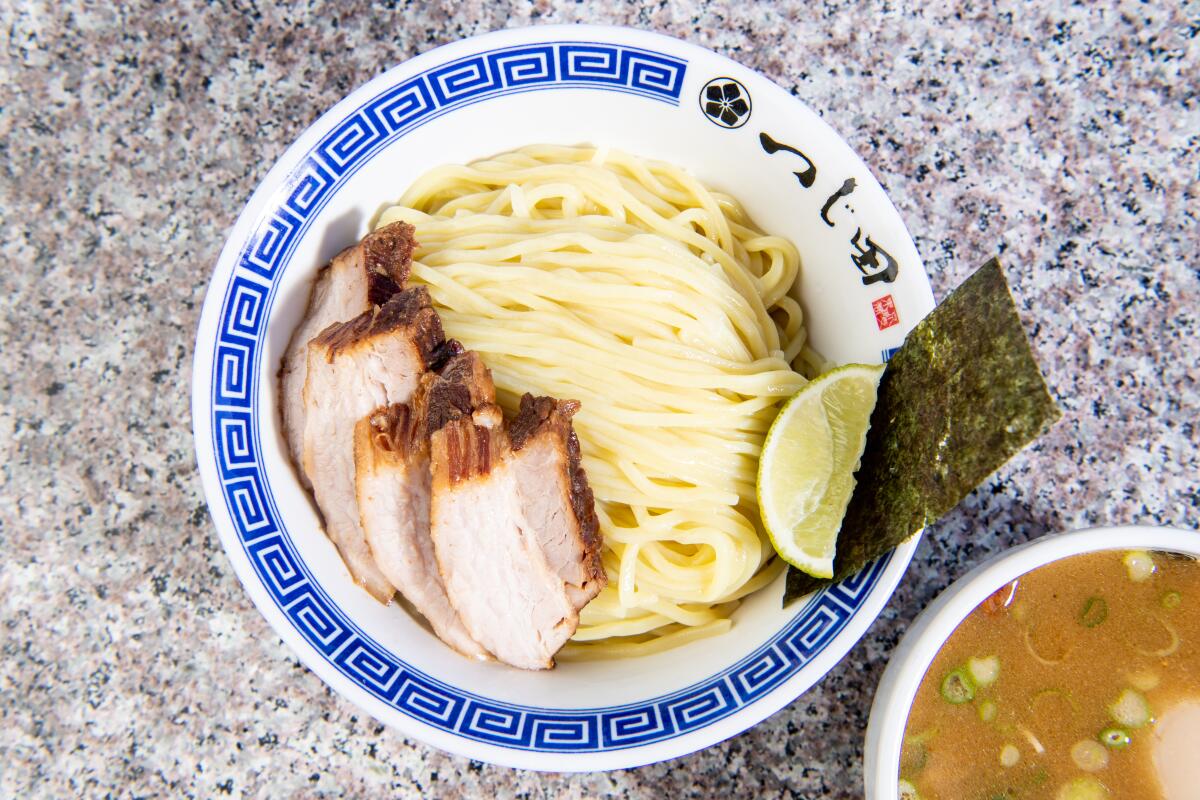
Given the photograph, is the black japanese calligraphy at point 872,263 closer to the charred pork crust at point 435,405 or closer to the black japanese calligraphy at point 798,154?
the black japanese calligraphy at point 798,154

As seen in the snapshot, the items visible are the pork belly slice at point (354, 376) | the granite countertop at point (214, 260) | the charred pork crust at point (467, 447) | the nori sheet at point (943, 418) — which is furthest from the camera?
the granite countertop at point (214, 260)

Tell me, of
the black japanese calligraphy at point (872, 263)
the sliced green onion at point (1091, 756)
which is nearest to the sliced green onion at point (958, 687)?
the sliced green onion at point (1091, 756)

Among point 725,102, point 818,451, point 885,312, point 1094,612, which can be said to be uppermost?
point 725,102

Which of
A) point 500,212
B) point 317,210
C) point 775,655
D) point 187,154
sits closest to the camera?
point 775,655

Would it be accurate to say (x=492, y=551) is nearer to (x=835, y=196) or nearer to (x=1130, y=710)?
(x=835, y=196)

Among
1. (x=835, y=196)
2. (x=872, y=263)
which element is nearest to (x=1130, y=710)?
(x=872, y=263)

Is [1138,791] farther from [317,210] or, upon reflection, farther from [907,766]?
[317,210]

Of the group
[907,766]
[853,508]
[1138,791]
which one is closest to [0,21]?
[853,508]
